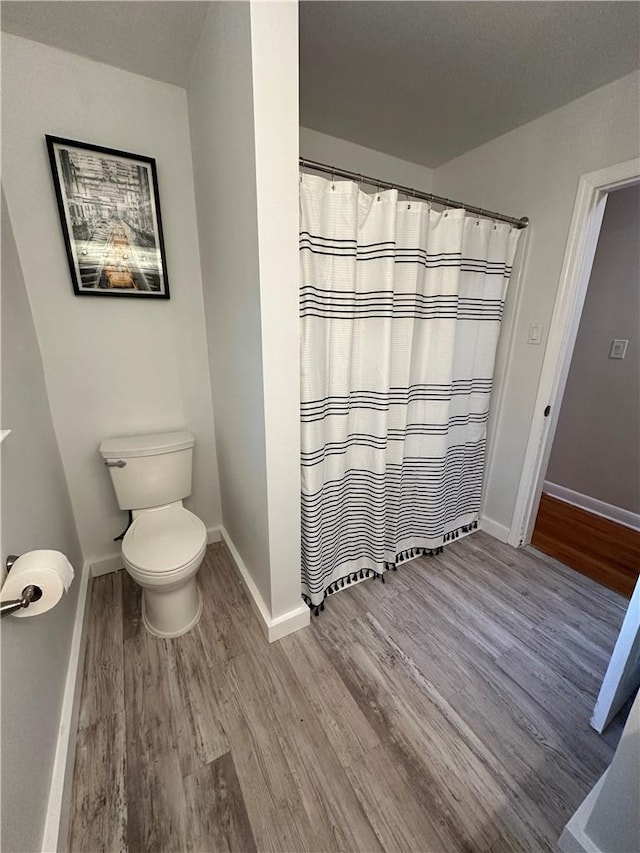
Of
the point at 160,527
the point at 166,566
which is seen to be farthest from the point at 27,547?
the point at 160,527

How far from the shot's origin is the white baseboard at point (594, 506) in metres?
2.46

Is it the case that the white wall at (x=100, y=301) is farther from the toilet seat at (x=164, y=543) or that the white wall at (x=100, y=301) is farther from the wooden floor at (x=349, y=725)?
the wooden floor at (x=349, y=725)

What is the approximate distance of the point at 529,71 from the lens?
4.65ft

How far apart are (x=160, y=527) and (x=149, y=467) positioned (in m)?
0.30

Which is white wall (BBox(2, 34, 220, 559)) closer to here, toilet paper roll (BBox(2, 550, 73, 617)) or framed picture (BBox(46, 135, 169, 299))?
framed picture (BBox(46, 135, 169, 299))

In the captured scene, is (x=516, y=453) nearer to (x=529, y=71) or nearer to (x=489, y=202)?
(x=489, y=202)

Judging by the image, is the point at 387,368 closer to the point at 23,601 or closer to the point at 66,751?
the point at 23,601

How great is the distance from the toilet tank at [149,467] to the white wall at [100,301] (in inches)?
6.2

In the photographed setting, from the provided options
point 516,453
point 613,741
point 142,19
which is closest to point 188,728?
point 613,741

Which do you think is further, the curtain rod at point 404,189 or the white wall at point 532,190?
the white wall at point 532,190

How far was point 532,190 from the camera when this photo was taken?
1.78 m

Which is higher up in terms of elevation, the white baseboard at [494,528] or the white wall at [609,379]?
the white wall at [609,379]

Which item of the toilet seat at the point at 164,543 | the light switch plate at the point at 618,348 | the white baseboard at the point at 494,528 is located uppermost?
the light switch plate at the point at 618,348

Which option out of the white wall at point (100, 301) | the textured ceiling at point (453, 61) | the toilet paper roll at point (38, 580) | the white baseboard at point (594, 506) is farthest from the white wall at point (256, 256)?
the white baseboard at point (594, 506)
